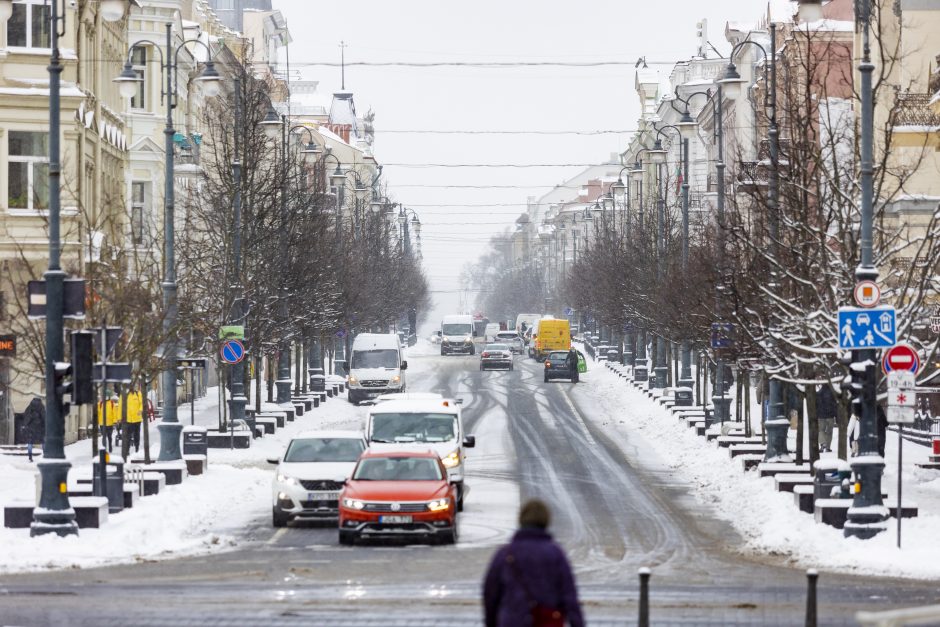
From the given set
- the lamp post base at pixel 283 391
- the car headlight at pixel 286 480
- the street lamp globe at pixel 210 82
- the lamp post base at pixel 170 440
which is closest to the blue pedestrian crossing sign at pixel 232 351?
the lamp post base at pixel 170 440

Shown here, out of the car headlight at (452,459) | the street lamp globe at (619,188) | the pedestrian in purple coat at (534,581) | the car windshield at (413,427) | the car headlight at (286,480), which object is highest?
the street lamp globe at (619,188)

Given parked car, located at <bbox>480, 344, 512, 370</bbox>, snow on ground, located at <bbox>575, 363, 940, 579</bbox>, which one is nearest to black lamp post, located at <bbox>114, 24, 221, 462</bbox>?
snow on ground, located at <bbox>575, 363, 940, 579</bbox>

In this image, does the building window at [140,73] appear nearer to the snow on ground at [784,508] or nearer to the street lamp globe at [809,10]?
the snow on ground at [784,508]

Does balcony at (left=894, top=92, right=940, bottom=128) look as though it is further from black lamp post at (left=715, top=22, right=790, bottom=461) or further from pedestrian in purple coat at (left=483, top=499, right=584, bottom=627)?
pedestrian in purple coat at (left=483, top=499, right=584, bottom=627)

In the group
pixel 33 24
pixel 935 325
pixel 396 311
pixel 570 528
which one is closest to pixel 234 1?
pixel 396 311

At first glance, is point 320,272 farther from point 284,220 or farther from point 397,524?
point 397,524

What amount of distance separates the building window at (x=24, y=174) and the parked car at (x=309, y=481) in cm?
1790

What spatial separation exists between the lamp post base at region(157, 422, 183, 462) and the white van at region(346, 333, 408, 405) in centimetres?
2946

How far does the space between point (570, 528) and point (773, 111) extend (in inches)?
327

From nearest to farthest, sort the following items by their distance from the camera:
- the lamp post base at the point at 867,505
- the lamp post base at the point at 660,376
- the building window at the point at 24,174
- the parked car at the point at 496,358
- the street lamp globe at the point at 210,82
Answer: the lamp post base at the point at 867,505 → the street lamp globe at the point at 210,82 → the building window at the point at 24,174 → the lamp post base at the point at 660,376 → the parked car at the point at 496,358

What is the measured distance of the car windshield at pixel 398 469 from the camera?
82.7ft

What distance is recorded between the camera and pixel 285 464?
91.3 ft

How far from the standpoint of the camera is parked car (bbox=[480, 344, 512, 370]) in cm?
9212

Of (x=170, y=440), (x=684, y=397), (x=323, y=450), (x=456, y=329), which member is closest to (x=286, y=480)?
(x=323, y=450)
